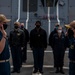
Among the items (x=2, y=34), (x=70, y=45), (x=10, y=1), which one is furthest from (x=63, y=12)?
(x=2, y=34)

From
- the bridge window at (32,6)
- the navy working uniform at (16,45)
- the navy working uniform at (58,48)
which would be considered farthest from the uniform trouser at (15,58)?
the bridge window at (32,6)

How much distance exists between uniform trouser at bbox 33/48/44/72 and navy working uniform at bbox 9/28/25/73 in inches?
20.4

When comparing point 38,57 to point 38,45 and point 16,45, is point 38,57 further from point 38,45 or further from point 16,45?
point 16,45

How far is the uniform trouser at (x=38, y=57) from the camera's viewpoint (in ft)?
31.7

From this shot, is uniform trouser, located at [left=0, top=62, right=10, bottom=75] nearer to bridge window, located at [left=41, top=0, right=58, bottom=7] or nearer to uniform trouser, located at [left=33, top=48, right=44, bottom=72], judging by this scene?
uniform trouser, located at [left=33, top=48, right=44, bottom=72]

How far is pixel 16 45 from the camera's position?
9.81m

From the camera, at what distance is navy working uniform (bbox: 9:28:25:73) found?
9.78m

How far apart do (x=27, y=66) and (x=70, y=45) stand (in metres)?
4.49

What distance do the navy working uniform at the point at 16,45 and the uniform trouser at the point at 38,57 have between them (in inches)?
20.4

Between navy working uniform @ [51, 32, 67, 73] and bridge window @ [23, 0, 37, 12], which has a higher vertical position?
bridge window @ [23, 0, 37, 12]

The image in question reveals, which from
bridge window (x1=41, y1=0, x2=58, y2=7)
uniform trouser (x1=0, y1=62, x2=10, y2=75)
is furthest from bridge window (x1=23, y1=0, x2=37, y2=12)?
uniform trouser (x1=0, y1=62, x2=10, y2=75)

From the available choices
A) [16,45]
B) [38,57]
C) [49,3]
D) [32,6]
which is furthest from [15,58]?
[32,6]

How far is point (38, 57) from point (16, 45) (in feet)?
2.53

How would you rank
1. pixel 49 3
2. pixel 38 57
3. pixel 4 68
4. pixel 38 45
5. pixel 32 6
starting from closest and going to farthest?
1. pixel 4 68
2. pixel 38 45
3. pixel 38 57
4. pixel 49 3
5. pixel 32 6
